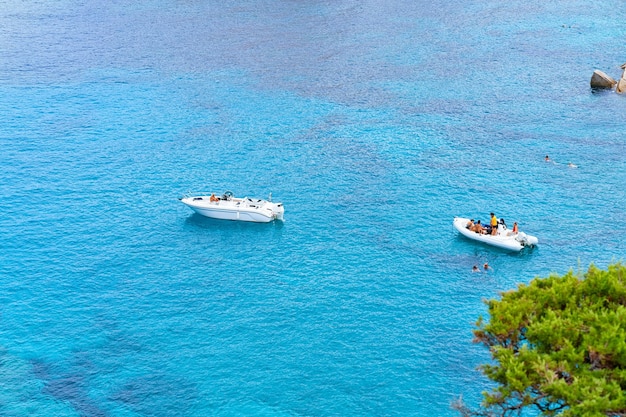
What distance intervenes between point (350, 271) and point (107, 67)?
74564 millimetres

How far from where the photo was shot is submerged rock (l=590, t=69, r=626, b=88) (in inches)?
4599

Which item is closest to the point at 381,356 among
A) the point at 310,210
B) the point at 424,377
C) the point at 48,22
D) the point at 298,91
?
the point at 424,377

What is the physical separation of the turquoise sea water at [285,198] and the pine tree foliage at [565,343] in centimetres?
1947

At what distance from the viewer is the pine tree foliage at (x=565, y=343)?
107 ft

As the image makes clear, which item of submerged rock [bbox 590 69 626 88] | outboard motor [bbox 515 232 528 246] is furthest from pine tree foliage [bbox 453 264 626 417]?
submerged rock [bbox 590 69 626 88]

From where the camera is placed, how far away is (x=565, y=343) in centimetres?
3484

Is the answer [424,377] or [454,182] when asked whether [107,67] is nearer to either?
[454,182]

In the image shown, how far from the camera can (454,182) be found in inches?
3533

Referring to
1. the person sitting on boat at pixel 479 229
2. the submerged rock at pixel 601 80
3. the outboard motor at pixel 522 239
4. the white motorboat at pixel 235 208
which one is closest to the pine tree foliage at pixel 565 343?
the outboard motor at pixel 522 239

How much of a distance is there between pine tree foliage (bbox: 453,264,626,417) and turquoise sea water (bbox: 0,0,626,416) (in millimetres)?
19466

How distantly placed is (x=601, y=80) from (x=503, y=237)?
5367 centimetres

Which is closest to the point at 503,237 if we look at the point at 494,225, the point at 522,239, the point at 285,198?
the point at 494,225

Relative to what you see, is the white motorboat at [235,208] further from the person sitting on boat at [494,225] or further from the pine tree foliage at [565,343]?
the pine tree foliage at [565,343]

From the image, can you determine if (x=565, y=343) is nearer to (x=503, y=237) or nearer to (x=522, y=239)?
(x=522, y=239)
